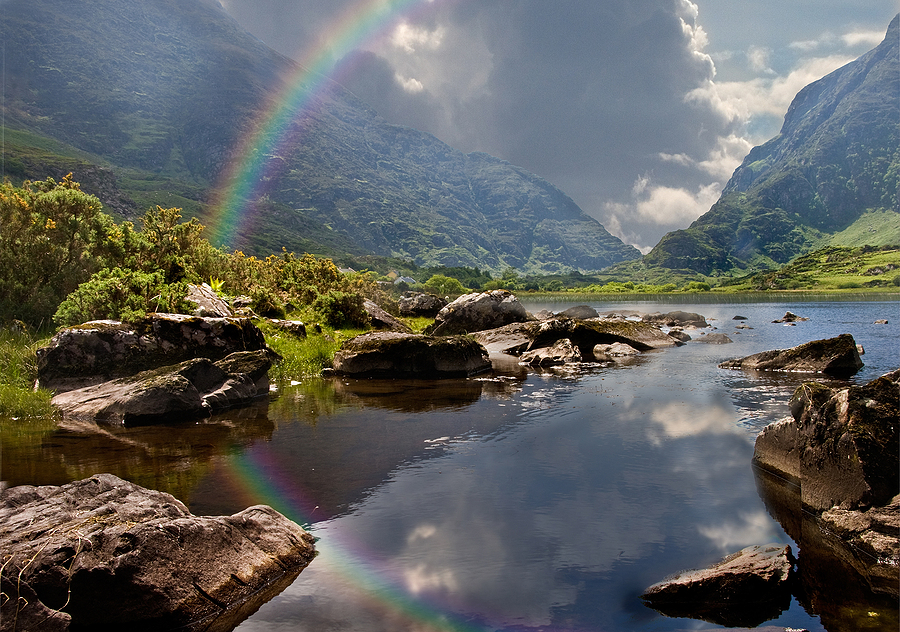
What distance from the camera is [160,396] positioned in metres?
18.2

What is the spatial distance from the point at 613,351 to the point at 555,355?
620 cm

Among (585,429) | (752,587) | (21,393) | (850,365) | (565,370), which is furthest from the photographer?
(565,370)

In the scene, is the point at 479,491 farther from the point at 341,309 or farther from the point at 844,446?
the point at 341,309

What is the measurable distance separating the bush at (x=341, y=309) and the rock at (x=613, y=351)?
677 inches

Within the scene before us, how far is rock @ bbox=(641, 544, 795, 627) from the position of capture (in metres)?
7.47

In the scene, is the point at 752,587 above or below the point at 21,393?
below

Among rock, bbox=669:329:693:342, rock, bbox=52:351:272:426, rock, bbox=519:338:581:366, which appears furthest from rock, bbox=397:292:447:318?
rock, bbox=52:351:272:426

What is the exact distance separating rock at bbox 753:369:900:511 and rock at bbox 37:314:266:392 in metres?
21.4

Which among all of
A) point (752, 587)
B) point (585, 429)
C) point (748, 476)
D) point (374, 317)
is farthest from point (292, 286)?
point (752, 587)

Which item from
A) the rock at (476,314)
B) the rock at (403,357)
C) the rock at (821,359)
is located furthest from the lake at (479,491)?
the rock at (476,314)

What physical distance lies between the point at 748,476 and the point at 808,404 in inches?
89.2

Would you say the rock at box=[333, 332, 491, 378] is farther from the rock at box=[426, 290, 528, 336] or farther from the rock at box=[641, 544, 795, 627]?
the rock at box=[641, 544, 795, 627]

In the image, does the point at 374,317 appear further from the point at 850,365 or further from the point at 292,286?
the point at 850,365

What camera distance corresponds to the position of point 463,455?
14758 millimetres
